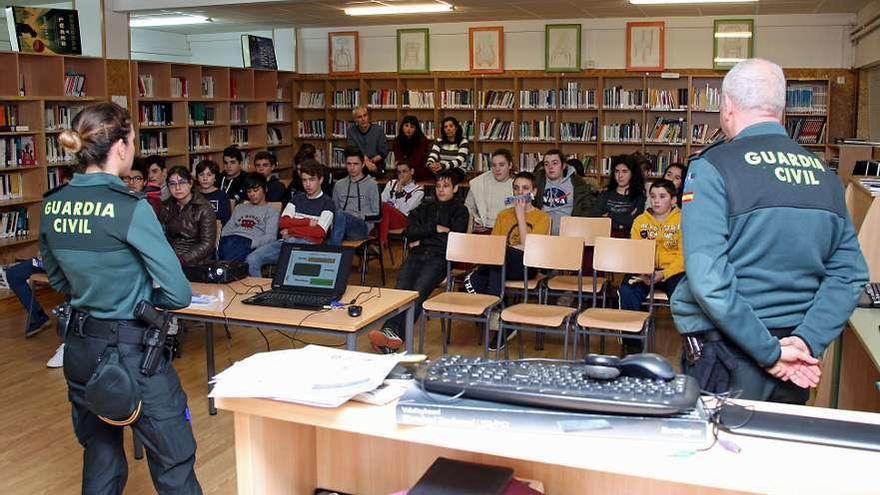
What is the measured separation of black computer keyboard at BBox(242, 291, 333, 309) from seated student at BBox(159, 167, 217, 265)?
1934 mm

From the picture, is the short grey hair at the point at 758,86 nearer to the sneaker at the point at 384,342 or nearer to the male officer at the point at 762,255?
the male officer at the point at 762,255

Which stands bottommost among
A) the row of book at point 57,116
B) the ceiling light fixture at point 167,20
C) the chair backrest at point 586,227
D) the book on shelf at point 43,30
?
the chair backrest at point 586,227

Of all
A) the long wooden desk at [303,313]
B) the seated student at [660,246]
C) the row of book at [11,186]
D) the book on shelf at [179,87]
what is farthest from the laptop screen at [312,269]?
the book on shelf at [179,87]

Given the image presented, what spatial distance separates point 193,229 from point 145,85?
12.7ft

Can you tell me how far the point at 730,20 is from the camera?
10.1 meters

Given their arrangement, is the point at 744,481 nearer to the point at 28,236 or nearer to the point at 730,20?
the point at 28,236

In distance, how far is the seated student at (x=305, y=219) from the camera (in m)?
6.75

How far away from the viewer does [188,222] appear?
6.07 m

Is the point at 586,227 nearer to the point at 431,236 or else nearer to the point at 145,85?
the point at 431,236

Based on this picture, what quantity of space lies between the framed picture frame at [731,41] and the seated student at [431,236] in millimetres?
4782

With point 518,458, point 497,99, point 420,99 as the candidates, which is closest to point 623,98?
point 497,99

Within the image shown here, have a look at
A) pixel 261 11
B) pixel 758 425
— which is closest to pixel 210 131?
pixel 261 11

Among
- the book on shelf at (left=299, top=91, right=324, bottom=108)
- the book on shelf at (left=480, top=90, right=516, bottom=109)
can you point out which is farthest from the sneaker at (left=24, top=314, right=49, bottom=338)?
the book on shelf at (left=480, top=90, right=516, bottom=109)

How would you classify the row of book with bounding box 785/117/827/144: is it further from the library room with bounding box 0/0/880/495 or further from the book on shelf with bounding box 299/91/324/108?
the book on shelf with bounding box 299/91/324/108
